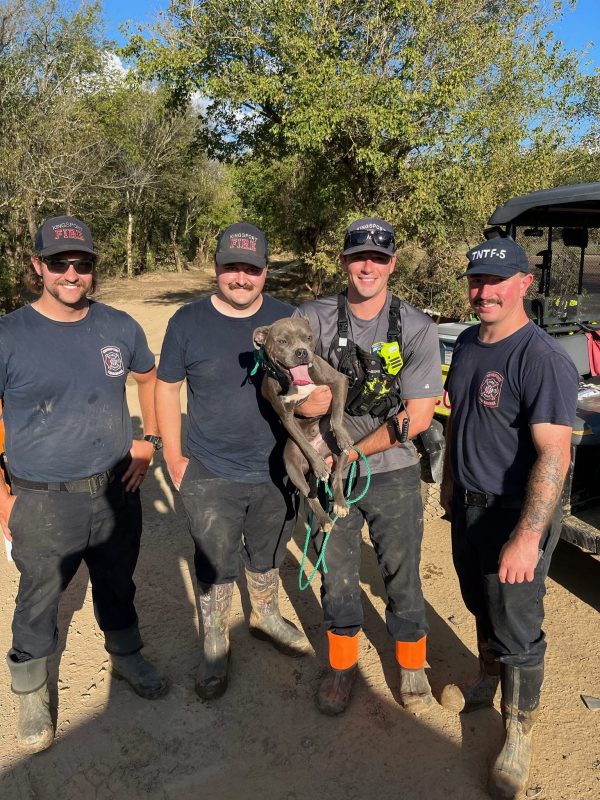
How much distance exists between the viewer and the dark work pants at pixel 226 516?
2.99 metres

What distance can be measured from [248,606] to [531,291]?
3.91m

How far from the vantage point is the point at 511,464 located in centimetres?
246

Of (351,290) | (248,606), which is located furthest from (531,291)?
(248,606)

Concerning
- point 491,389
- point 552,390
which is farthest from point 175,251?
point 552,390

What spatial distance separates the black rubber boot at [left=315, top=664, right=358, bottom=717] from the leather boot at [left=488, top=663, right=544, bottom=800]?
0.78m

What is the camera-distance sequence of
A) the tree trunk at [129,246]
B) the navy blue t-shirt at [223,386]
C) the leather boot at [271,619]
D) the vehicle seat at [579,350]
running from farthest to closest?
the tree trunk at [129,246] < the vehicle seat at [579,350] < the leather boot at [271,619] < the navy blue t-shirt at [223,386]

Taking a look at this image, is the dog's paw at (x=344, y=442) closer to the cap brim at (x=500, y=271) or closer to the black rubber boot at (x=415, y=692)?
the cap brim at (x=500, y=271)

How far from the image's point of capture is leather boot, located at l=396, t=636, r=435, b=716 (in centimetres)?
296

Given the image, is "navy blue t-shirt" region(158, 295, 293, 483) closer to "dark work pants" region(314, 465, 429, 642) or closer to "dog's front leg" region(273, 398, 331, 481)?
"dog's front leg" region(273, 398, 331, 481)

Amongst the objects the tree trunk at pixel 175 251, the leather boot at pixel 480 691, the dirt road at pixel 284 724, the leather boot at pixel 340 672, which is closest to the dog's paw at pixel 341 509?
the leather boot at pixel 340 672

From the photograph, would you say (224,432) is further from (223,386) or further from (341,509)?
(341,509)

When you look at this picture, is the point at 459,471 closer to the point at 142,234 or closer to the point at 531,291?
the point at 531,291

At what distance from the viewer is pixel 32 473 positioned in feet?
8.87

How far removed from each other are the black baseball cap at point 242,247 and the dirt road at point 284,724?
2.34m
